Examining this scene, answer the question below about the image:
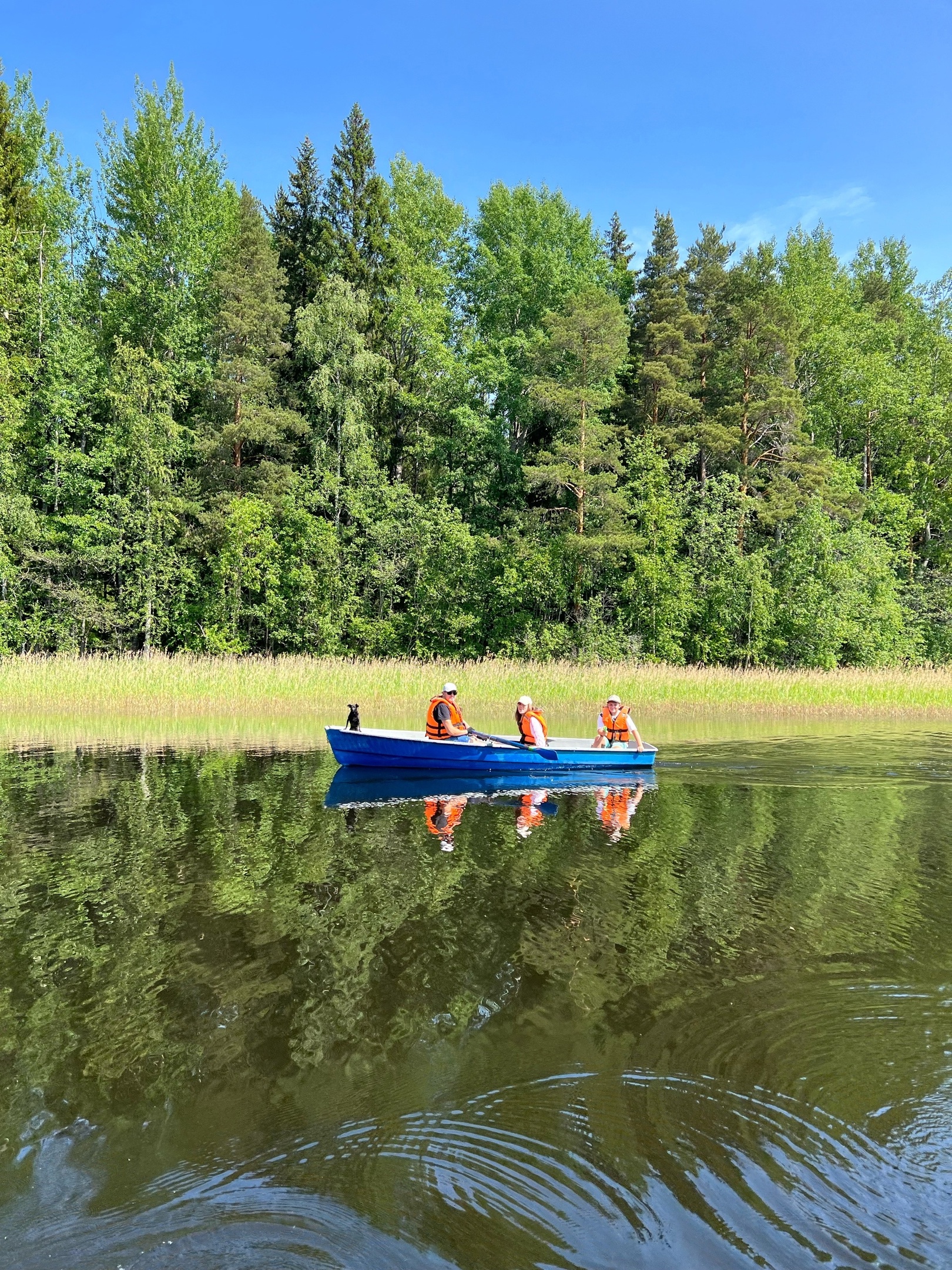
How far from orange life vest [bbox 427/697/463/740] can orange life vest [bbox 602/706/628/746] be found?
2341 millimetres

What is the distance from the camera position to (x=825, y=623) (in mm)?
33500

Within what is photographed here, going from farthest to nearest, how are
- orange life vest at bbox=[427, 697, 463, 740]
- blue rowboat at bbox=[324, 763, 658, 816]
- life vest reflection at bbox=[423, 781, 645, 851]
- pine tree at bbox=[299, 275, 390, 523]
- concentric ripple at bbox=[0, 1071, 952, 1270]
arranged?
pine tree at bbox=[299, 275, 390, 523], orange life vest at bbox=[427, 697, 463, 740], blue rowboat at bbox=[324, 763, 658, 816], life vest reflection at bbox=[423, 781, 645, 851], concentric ripple at bbox=[0, 1071, 952, 1270]

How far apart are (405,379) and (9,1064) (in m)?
35.1

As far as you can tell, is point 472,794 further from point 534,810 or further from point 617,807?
point 617,807

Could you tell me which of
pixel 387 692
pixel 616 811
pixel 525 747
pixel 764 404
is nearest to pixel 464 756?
pixel 525 747

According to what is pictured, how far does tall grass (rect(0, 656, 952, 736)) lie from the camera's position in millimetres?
21844

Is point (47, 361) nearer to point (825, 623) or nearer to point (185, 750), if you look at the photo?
point (185, 750)

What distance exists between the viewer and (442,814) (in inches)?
442

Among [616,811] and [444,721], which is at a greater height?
[444,721]

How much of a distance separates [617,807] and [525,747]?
7.98ft

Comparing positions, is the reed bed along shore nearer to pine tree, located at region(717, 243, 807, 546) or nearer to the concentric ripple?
pine tree, located at region(717, 243, 807, 546)

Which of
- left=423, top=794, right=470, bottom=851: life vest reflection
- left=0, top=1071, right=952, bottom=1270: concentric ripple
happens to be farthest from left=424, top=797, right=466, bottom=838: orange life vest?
left=0, top=1071, right=952, bottom=1270: concentric ripple

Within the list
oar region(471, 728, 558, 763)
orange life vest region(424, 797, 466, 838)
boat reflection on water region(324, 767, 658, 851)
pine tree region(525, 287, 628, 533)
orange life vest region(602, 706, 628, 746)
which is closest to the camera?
orange life vest region(424, 797, 466, 838)

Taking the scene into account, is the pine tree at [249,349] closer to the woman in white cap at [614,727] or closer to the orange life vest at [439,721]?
the orange life vest at [439,721]
